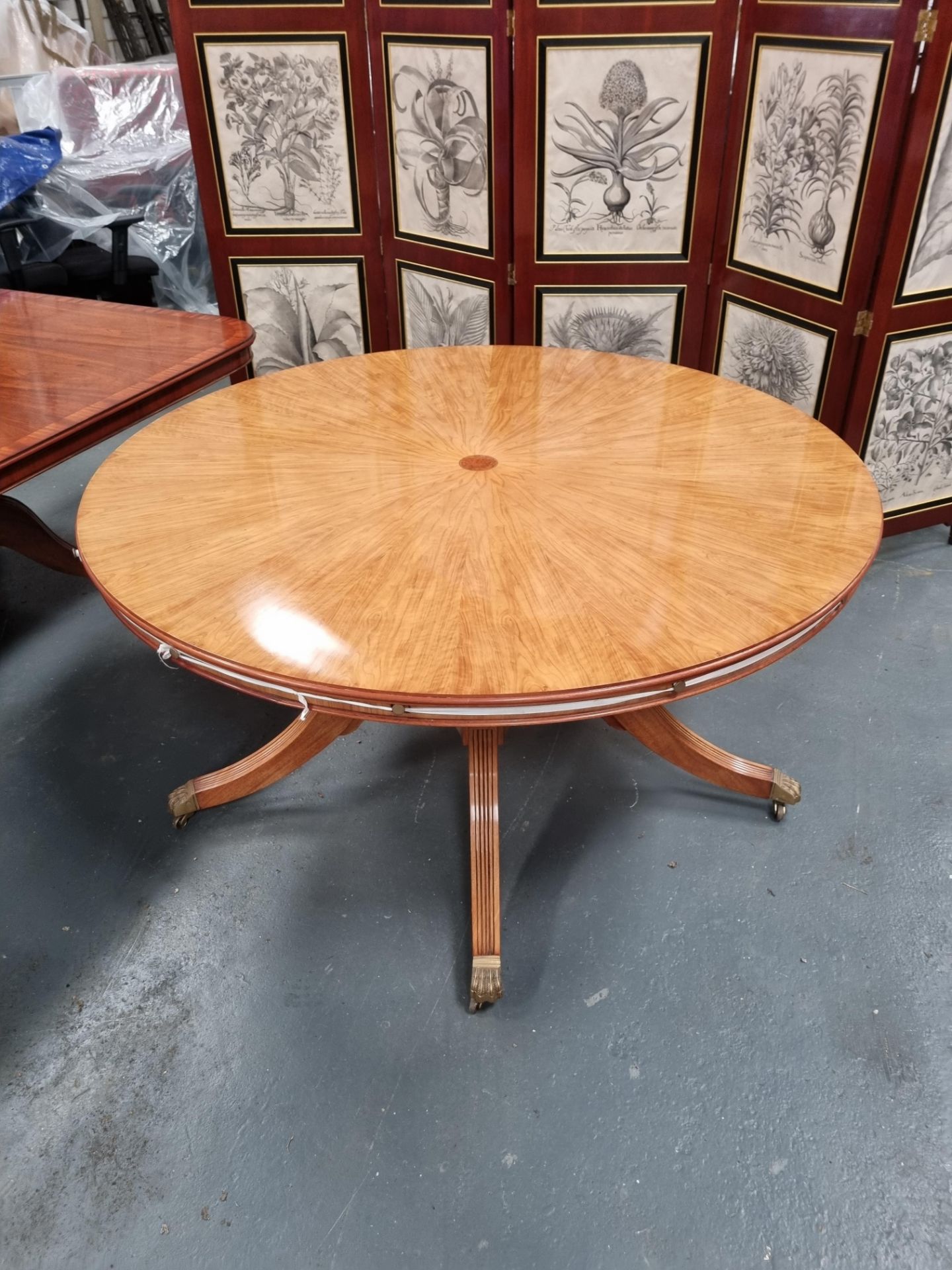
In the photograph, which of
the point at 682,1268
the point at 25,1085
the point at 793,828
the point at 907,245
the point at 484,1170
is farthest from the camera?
the point at 907,245

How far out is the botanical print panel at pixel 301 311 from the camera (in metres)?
2.84

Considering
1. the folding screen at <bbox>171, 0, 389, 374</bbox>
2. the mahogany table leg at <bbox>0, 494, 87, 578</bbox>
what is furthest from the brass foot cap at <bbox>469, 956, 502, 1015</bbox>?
the folding screen at <bbox>171, 0, 389, 374</bbox>

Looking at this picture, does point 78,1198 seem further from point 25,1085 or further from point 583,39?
point 583,39

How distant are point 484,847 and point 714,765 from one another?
0.53 m

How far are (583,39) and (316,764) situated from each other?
1.89 m

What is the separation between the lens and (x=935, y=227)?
2.05 metres

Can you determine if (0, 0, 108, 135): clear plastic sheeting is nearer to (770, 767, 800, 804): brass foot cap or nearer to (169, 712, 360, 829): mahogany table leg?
(169, 712, 360, 829): mahogany table leg

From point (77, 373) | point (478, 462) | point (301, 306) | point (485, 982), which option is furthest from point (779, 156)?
point (485, 982)

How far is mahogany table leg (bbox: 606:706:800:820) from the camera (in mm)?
1661

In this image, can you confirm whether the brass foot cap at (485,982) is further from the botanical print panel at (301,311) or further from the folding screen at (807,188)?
the botanical print panel at (301,311)

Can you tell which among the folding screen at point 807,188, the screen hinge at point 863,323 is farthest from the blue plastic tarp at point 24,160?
the screen hinge at point 863,323

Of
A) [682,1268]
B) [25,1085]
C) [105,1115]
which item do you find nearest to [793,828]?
[682,1268]

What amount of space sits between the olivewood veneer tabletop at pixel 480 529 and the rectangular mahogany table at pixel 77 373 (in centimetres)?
12

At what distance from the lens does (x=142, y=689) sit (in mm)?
2145
